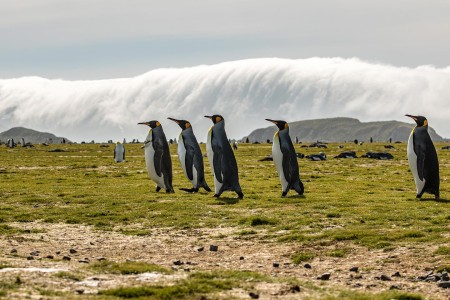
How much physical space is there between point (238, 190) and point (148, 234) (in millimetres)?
8021

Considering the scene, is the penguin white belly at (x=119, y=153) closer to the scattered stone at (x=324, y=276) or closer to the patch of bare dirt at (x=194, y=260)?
the patch of bare dirt at (x=194, y=260)

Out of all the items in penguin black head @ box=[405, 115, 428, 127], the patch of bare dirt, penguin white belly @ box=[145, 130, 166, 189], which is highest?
penguin black head @ box=[405, 115, 428, 127]

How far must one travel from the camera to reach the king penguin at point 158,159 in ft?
91.1

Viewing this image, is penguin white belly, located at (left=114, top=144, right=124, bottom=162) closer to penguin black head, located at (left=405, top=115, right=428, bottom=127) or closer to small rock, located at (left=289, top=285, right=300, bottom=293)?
penguin black head, located at (left=405, top=115, right=428, bottom=127)

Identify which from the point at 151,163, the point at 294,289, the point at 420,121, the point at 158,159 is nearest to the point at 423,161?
the point at 420,121

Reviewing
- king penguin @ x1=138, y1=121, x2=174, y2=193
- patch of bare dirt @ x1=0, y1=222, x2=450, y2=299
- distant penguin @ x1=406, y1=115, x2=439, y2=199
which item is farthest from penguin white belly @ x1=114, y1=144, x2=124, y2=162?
patch of bare dirt @ x1=0, y1=222, x2=450, y2=299

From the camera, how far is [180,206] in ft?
72.2

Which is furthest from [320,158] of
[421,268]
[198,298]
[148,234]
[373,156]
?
[198,298]

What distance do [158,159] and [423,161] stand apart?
35.6 feet

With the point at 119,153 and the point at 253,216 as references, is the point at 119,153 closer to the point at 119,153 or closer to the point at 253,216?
the point at 119,153

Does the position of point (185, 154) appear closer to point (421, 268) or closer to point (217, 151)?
point (217, 151)

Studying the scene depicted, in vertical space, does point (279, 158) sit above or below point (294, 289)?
above

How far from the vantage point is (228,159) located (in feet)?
82.5

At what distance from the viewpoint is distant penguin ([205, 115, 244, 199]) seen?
2506cm
